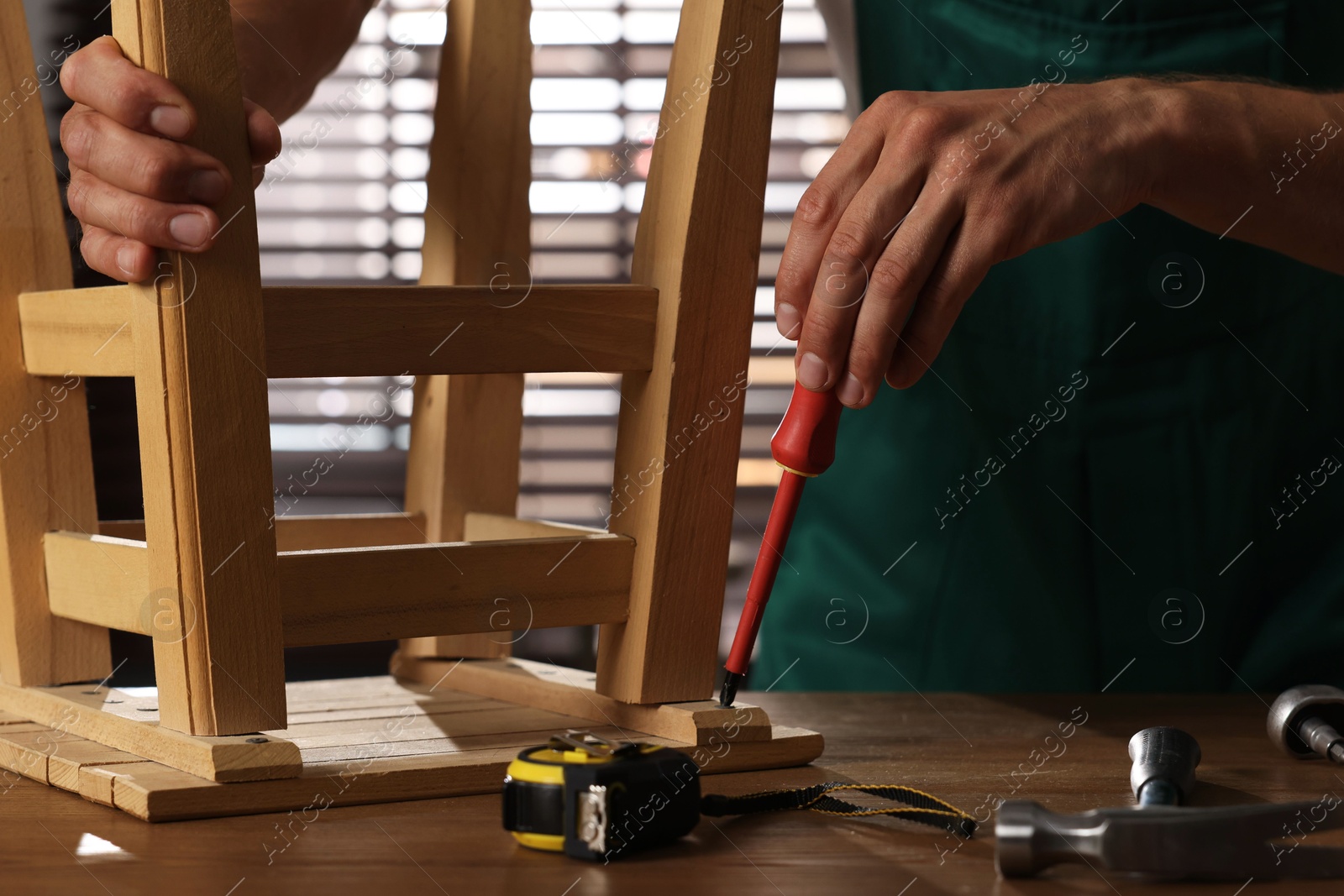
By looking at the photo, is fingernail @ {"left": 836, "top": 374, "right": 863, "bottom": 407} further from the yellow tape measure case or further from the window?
the window

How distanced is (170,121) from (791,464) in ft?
1.23

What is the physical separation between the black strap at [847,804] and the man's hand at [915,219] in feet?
0.70

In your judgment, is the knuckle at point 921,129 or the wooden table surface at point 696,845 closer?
the wooden table surface at point 696,845

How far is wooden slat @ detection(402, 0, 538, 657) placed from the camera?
0.97 metres

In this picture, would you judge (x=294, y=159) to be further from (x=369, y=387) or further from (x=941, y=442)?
(x=941, y=442)

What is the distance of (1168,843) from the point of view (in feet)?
1.75

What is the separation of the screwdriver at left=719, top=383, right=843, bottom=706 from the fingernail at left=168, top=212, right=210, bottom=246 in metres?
0.32

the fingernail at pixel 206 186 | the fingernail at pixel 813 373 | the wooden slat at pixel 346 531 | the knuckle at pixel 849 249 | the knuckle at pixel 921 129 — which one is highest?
the knuckle at pixel 921 129

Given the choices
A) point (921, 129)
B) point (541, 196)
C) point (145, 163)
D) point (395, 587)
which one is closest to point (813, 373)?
point (921, 129)

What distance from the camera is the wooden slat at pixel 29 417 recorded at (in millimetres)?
823

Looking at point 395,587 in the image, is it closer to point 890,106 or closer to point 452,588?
point 452,588

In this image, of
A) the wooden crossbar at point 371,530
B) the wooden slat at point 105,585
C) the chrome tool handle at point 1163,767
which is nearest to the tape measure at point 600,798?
the chrome tool handle at point 1163,767

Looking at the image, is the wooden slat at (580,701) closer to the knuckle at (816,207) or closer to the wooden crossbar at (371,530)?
the wooden crossbar at (371,530)

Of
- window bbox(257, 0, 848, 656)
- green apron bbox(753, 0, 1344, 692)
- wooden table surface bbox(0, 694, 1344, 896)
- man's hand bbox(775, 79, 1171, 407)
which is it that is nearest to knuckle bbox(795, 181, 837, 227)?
man's hand bbox(775, 79, 1171, 407)
